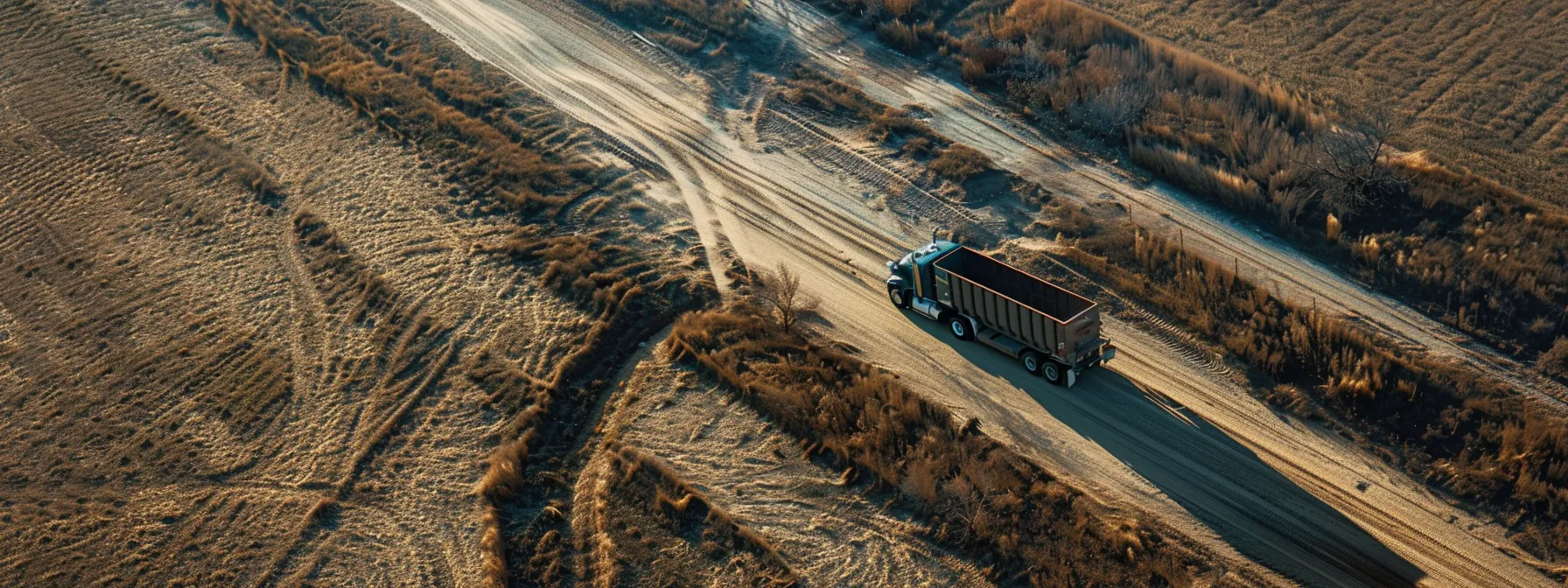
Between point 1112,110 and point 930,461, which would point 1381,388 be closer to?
point 930,461

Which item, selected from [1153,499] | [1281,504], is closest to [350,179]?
[1153,499]

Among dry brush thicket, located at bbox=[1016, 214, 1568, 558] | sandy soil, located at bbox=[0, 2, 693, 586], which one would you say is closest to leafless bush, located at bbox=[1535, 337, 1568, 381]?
dry brush thicket, located at bbox=[1016, 214, 1568, 558]

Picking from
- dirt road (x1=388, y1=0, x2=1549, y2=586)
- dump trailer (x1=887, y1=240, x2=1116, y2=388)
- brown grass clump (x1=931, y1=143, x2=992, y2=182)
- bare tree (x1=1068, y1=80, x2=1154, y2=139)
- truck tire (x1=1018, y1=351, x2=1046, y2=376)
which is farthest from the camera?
bare tree (x1=1068, y1=80, x2=1154, y2=139)

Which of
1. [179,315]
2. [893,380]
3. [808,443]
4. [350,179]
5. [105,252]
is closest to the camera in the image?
[808,443]

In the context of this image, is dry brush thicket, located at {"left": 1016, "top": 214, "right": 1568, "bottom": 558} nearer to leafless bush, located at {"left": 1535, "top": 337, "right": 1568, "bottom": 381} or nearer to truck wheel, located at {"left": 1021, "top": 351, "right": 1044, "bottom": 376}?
leafless bush, located at {"left": 1535, "top": 337, "right": 1568, "bottom": 381}

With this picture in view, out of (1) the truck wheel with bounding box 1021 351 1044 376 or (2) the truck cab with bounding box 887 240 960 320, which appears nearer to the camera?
(1) the truck wheel with bounding box 1021 351 1044 376

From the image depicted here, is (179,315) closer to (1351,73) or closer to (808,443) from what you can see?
(808,443)
